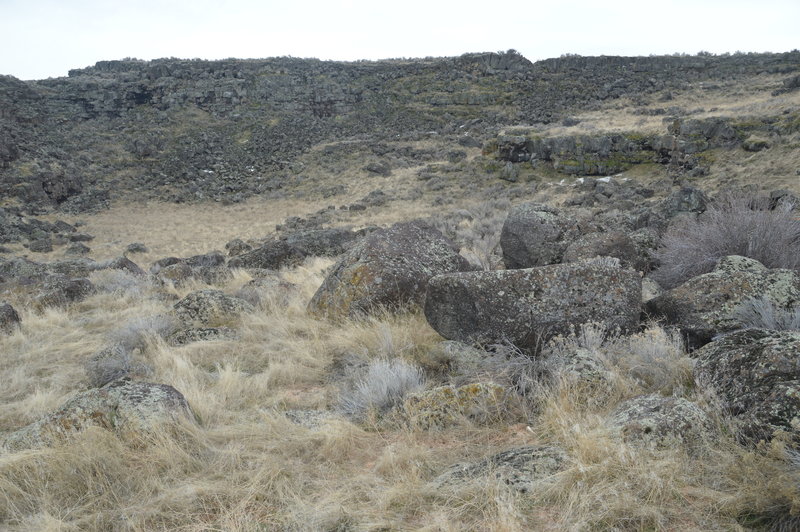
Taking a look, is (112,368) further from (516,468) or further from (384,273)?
(516,468)

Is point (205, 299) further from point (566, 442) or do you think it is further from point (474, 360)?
point (566, 442)

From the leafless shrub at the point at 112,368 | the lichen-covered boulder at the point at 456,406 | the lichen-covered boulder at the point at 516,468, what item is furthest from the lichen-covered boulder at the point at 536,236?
the leafless shrub at the point at 112,368

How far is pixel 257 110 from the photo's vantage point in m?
53.0

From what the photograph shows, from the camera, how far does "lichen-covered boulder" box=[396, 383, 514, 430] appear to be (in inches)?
130

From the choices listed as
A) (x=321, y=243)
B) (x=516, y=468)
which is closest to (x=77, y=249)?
(x=321, y=243)

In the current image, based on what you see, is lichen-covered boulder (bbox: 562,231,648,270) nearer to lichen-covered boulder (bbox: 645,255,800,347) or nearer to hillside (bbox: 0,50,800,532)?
hillside (bbox: 0,50,800,532)

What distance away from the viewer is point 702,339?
4172 mm

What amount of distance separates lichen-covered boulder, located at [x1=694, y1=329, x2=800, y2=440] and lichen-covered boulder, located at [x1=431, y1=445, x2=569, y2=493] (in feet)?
3.08

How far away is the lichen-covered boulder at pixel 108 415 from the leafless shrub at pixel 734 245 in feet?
18.3

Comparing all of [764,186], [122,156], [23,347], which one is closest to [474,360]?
[23,347]

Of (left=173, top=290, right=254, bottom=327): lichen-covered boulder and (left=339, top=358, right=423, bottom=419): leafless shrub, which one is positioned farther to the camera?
(left=173, top=290, right=254, bottom=327): lichen-covered boulder

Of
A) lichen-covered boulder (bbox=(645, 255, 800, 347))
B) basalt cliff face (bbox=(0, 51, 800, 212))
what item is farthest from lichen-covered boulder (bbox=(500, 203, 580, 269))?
basalt cliff face (bbox=(0, 51, 800, 212))

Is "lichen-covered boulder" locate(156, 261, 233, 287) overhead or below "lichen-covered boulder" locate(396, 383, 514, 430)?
below

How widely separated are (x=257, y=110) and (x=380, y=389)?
178 ft
